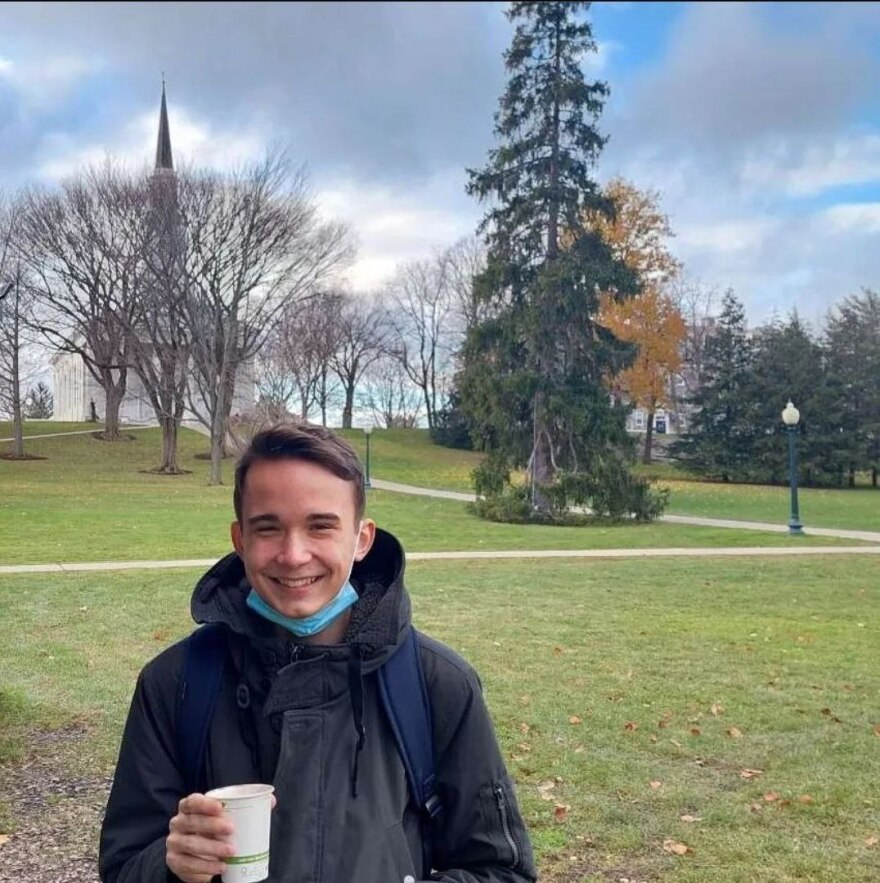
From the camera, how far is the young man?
A: 60.2 inches

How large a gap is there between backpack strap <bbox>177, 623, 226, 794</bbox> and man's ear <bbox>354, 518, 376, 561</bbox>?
0.94 feet

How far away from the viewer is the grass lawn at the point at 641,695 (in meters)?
4.13

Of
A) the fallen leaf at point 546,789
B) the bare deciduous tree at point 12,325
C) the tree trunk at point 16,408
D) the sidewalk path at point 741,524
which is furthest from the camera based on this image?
the sidewalk path at point 741,524

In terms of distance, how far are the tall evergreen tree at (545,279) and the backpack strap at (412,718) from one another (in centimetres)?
2146

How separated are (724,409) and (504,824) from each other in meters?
40.8

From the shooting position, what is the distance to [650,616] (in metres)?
9.55

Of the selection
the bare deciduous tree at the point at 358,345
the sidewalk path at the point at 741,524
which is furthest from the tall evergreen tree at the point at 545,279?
the bare deciduous tree at the point at 358,345

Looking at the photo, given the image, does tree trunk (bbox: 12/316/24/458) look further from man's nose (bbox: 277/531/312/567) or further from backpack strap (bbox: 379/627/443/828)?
backpack strap (bbox: 379/627/443/828)

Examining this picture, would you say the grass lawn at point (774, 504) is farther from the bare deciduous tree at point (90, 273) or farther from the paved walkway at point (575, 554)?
the bare deciduous tree at point (90, 273)

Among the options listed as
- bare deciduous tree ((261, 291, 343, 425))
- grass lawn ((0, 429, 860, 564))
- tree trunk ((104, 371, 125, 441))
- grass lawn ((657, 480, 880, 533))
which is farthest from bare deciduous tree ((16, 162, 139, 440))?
grass lawn ((657, 480, 880, 533))

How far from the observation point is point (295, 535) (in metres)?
1.63

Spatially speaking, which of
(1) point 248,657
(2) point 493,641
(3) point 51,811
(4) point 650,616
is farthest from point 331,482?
(4) point 650,616

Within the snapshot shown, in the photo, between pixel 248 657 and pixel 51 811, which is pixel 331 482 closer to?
pixel 248 657

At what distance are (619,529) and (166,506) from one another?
9.33m
